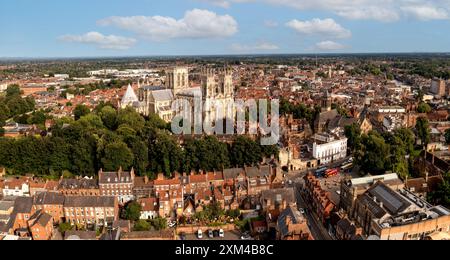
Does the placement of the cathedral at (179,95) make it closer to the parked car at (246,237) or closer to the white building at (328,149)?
the white building at (328,149)

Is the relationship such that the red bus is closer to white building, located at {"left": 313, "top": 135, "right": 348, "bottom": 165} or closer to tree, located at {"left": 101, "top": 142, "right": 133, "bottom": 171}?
white building, located at {"left": 313, "top": 135, "right": 348, "bottom": 165}

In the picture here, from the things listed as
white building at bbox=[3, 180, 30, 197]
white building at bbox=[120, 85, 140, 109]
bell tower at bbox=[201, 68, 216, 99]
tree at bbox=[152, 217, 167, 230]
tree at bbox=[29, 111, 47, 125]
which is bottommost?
tree at bbox=[152, 217, 167, 230]

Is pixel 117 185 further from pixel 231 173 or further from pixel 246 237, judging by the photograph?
pixel 246 237

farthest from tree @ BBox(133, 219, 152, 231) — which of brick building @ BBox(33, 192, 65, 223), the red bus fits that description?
the red bus

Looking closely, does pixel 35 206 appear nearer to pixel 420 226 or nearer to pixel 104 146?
pixel 104 146

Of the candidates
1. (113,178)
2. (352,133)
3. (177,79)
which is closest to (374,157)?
(352,133)

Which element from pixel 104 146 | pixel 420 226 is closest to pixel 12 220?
pixel 104 146

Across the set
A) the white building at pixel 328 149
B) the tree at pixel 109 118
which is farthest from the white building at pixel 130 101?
the white building at pixel 328 149
